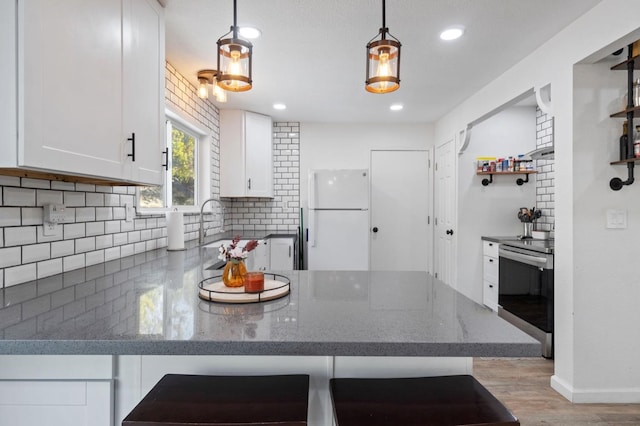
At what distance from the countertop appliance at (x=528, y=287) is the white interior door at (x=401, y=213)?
59.1 inches

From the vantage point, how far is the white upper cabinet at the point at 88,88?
3.41 ft

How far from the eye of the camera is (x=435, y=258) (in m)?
4.94

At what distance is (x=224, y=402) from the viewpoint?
3.06ft

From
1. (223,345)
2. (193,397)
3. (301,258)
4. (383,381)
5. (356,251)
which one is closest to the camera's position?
(223,345)

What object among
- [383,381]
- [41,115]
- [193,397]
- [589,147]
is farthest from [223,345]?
[589,147]

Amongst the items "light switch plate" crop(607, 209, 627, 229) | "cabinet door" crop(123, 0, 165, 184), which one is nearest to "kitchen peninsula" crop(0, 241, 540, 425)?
"cabinet door" crop(123, 0, 165, 184)

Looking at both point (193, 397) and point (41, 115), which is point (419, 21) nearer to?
point (41, 115)

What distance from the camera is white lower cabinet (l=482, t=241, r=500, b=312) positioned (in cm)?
374

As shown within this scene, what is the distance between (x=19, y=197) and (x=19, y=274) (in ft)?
0.96

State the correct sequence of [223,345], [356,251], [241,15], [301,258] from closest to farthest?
[223,345] < [241,15] < [356,251] < [301,258]

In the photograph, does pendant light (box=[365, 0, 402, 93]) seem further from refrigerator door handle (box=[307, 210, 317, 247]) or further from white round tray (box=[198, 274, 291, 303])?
refrigerator door handle (box=[307, 210, 317, 247])

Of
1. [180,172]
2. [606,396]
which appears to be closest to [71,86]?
[180,172]

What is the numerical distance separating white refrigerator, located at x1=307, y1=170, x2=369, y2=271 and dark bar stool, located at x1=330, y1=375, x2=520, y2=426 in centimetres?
328

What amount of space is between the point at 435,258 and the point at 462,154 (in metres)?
1.53
